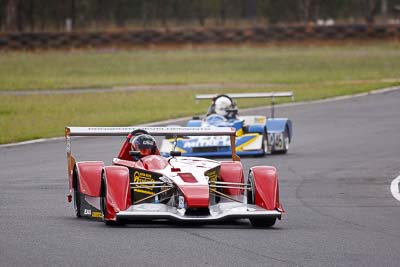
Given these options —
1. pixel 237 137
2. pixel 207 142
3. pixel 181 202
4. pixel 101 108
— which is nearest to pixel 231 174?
pixel 181 202

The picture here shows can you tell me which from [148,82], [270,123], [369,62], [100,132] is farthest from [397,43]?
[100,132]

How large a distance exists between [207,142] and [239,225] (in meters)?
8.16

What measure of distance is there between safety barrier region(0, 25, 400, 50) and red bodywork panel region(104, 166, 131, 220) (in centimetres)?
4054

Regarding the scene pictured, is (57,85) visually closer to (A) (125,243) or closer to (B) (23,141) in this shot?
(B) (23,141)

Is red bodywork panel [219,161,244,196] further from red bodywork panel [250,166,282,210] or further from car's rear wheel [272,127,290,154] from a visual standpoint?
car's rear wheel [272,127,290,154]

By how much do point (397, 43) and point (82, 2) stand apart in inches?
1325

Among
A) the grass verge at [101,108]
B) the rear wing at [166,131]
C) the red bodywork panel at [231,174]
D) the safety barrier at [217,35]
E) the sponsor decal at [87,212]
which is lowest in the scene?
the grass verge at [101,108]

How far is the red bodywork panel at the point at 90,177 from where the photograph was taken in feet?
37.7

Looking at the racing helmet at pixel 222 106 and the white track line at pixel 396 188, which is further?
the racing helmet at pixel 222 106

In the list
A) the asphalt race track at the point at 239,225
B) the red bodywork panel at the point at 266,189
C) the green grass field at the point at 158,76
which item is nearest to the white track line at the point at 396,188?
the asphalt race track at the point at 239,225

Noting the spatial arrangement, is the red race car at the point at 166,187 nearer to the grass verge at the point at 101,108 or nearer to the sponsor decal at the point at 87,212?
the sponsor decal at the point at 87,212

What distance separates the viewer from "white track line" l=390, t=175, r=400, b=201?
→ 14.4m

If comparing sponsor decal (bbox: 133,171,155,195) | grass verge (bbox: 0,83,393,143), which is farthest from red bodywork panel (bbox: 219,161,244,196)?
grass verge (bbox: 0,83,393,143)

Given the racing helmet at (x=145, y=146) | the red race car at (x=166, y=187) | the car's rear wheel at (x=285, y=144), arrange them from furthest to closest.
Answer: the car's rear wheel at (x=285, y=144)
the racing helmet at (x=145, y=146)
the red race car at (x=166, y=187)
